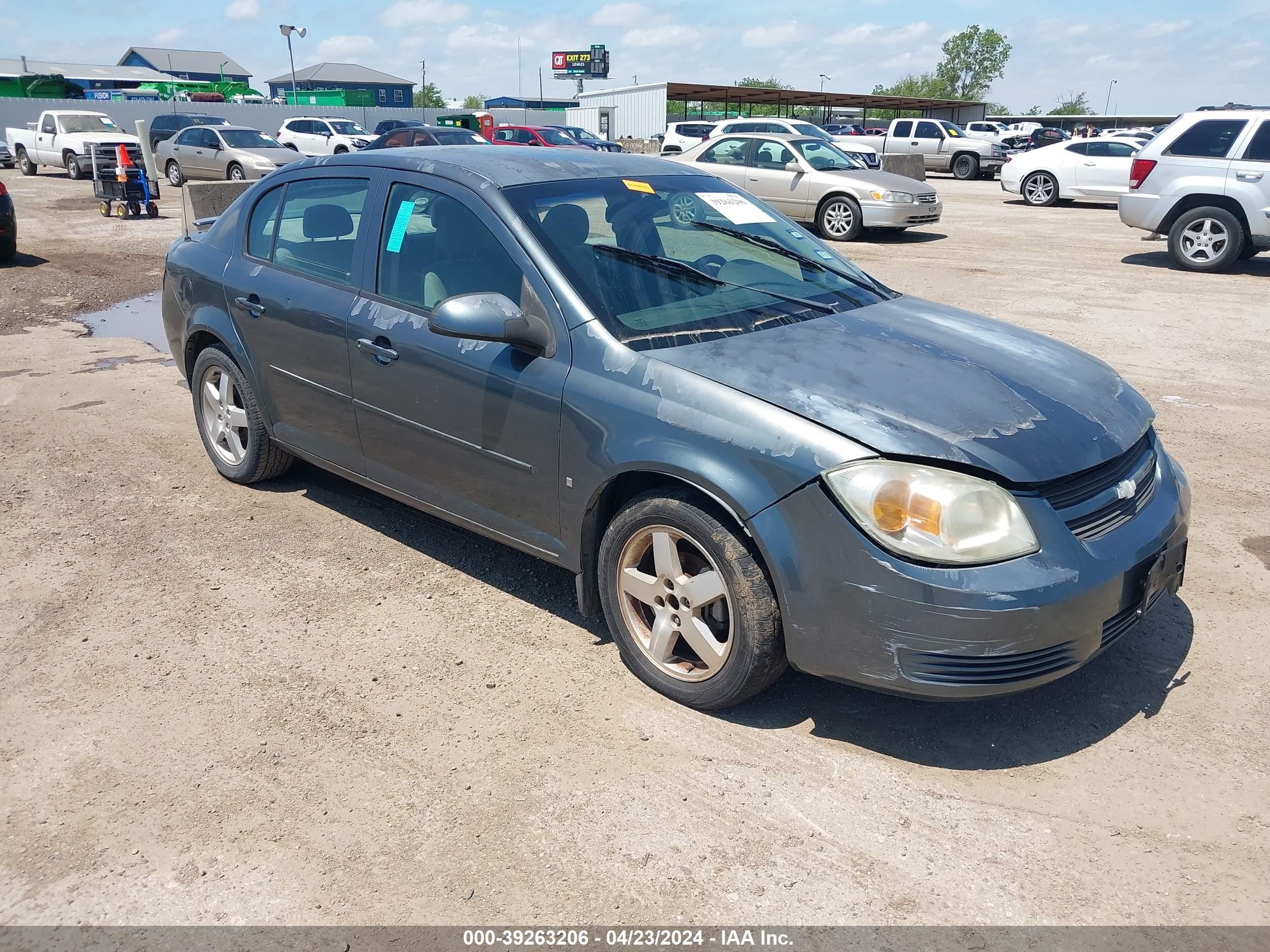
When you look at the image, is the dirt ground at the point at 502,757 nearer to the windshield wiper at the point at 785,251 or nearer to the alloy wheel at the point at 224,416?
the alloy wheel at the point at 224,416

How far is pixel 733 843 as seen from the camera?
109 inches

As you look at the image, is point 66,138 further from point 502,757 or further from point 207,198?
point 502,757

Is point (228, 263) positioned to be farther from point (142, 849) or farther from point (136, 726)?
point (142, 849)

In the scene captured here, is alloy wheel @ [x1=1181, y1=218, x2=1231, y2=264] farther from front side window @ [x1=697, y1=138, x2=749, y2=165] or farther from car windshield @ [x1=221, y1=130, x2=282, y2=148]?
car windshield @ [x1=221, y1=130, x2=282, y2=148]

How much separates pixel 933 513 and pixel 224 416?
13.0 feet

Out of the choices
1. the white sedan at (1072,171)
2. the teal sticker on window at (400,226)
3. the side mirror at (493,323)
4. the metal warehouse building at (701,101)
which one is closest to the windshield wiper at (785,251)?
the side mirror at (493,323)

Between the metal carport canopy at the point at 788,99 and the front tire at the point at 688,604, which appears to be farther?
the metal carport canopy at the point at 788,99

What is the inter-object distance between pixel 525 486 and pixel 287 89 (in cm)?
11515

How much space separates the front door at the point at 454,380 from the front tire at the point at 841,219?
12.5 metres

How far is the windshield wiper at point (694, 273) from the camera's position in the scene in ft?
12.5

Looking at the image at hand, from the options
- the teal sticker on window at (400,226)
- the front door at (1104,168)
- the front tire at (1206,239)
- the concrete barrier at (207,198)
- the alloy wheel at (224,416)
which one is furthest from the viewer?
the front door at (1104,168)

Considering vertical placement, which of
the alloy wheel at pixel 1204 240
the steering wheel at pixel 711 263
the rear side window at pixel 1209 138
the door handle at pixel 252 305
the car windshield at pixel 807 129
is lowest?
the alloy wheel at pixel 1204 240

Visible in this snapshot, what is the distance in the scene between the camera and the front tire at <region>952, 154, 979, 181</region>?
30.5 meters

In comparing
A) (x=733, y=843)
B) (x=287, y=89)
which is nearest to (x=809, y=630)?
(x=733, y=843)
